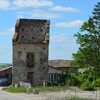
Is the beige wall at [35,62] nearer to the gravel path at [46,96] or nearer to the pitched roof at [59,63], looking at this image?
the gravel path at [46,96]

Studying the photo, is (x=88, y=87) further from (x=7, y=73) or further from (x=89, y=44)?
(x=7, y=73)

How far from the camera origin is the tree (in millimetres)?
60562

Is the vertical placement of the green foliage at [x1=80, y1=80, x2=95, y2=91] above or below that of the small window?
below

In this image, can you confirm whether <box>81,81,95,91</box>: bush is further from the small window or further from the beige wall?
the small window

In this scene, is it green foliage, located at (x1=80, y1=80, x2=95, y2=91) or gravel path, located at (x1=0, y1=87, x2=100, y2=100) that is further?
green foliage, located at (x1=80, y1=80, x2=95, y2=91)

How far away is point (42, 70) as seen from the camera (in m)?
76.8

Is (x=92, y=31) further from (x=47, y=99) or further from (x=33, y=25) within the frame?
(x=47, y=99)

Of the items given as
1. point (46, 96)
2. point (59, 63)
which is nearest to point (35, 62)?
point (46, 96)

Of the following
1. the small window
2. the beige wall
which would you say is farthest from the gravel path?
the small window

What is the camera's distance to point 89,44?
219 feet

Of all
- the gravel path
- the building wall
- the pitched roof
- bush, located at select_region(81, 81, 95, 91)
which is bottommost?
the gravel path

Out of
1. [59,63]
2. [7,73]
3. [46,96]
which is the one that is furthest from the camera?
[59,63]

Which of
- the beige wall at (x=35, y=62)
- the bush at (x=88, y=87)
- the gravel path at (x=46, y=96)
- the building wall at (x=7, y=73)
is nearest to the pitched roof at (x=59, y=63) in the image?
the building wall at (x=7, y=73)

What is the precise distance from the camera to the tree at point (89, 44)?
60.6 metres
